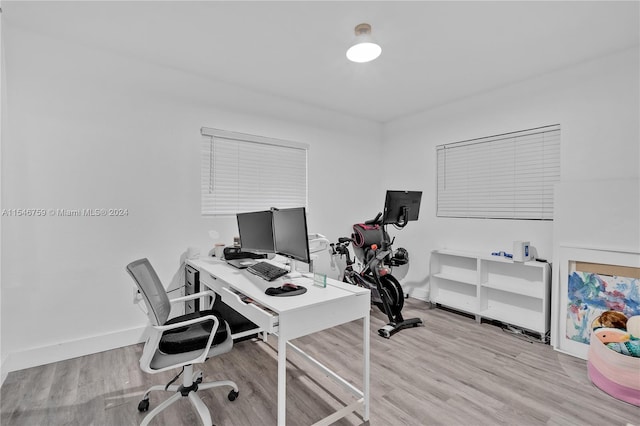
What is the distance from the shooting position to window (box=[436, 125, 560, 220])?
3260 mm

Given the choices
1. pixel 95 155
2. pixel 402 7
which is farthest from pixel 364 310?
pixel 95 155

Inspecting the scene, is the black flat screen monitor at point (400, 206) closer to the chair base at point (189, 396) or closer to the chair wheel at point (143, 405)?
the chair base at point (189, 396)

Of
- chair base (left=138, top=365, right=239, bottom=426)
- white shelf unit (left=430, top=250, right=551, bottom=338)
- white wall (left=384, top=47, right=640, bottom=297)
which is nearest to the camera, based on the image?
chair base (left=138, top=365, right=239, bottom=426)

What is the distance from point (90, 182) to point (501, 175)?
440cm

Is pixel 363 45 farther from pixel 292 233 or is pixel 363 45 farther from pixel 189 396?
pixel 189 396

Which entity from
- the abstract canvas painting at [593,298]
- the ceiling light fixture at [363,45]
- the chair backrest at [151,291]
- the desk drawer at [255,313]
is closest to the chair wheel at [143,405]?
the chair backrest at [151,291]

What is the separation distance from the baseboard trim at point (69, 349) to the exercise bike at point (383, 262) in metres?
2.40

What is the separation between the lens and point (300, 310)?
5.42 feet

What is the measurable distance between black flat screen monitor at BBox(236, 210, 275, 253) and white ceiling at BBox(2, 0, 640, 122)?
5.02 ft

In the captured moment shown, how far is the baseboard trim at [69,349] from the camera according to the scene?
2.43 metres

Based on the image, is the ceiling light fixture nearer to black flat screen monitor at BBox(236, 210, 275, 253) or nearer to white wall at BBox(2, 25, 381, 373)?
black flat screen monitor at BBox(236, 210, 275, 253)

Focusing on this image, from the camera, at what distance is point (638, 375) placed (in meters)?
2.02

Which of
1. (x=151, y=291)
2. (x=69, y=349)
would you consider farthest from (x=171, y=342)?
(x=69, y=349)

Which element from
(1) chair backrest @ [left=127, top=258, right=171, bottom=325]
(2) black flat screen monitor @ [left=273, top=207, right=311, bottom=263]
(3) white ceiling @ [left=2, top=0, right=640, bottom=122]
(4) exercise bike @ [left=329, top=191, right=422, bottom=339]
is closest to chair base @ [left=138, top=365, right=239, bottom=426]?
(1) chair backrest @ [left=127, top=258, right=171, bottom=325]
